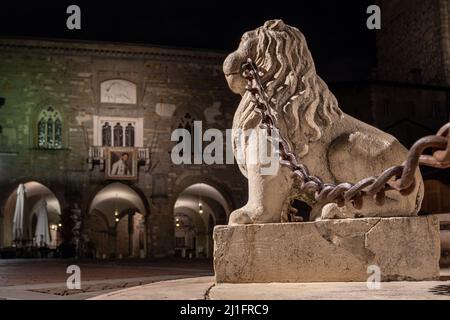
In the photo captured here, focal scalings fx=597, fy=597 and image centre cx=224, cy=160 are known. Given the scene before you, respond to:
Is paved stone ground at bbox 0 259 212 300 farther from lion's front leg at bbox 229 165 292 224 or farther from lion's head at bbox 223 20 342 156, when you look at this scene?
lion's head at bbox 223 20 342 156

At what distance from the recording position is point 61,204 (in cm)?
Answer: 2431

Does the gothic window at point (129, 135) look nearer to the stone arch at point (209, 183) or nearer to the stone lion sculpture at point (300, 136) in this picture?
the stone arch at point (209, 183)

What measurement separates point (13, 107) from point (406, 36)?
21.2 m

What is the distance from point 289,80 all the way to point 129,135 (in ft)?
73.4

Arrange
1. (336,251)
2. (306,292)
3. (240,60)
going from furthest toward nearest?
(240,60)
(336,251)
(306,292)

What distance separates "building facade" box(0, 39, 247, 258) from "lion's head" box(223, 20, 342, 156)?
20534 mm

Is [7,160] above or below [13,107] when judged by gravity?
below

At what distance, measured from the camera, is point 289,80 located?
3.66 metres

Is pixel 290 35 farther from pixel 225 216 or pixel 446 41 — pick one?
pixel 446 41

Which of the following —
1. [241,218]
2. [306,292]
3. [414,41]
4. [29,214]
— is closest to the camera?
[306,292]

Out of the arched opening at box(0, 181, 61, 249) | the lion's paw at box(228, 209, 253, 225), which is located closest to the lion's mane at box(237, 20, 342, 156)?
the lion's paw at box(228, 209, 253, 225)

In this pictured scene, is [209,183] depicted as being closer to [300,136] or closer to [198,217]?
[198,217]

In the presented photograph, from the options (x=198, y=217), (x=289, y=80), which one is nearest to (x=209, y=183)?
(x=198, y=217)
